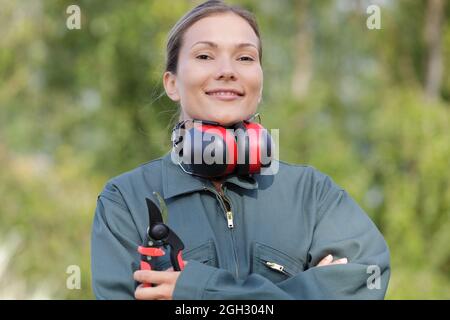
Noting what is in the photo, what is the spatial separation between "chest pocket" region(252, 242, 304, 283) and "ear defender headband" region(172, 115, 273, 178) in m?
0.25

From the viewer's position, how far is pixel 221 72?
107 inches

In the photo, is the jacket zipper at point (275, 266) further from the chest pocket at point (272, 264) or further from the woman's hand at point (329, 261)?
the woman's hand at point (329, 261)

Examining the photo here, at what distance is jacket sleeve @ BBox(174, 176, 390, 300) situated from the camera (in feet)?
Result: 7.78

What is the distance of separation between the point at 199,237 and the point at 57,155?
9.48m

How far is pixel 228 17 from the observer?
282 centimetres

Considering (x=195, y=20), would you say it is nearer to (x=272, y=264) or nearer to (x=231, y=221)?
(x=231, y=221)

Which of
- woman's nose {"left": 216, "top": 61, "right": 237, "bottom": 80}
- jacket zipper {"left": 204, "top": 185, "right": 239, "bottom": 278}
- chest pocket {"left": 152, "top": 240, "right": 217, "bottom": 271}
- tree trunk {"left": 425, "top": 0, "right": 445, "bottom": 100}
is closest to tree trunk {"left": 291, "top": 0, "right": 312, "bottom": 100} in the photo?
tree trunk {"left": 425, "top": 0, "right": 445, "bottom": 100}

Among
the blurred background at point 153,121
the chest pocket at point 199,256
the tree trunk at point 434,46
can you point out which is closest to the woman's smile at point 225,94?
the chest pocket at point 199,256

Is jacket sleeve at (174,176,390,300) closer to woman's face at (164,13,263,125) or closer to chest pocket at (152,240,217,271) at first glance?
chest pocket at (152,240,217,271)

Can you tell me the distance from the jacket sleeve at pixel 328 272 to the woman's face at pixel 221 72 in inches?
15.1

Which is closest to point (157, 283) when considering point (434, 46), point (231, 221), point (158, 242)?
point (158, 242)

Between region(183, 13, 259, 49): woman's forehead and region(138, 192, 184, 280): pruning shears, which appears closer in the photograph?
region(138, 192, 184, 280): pruning shears
